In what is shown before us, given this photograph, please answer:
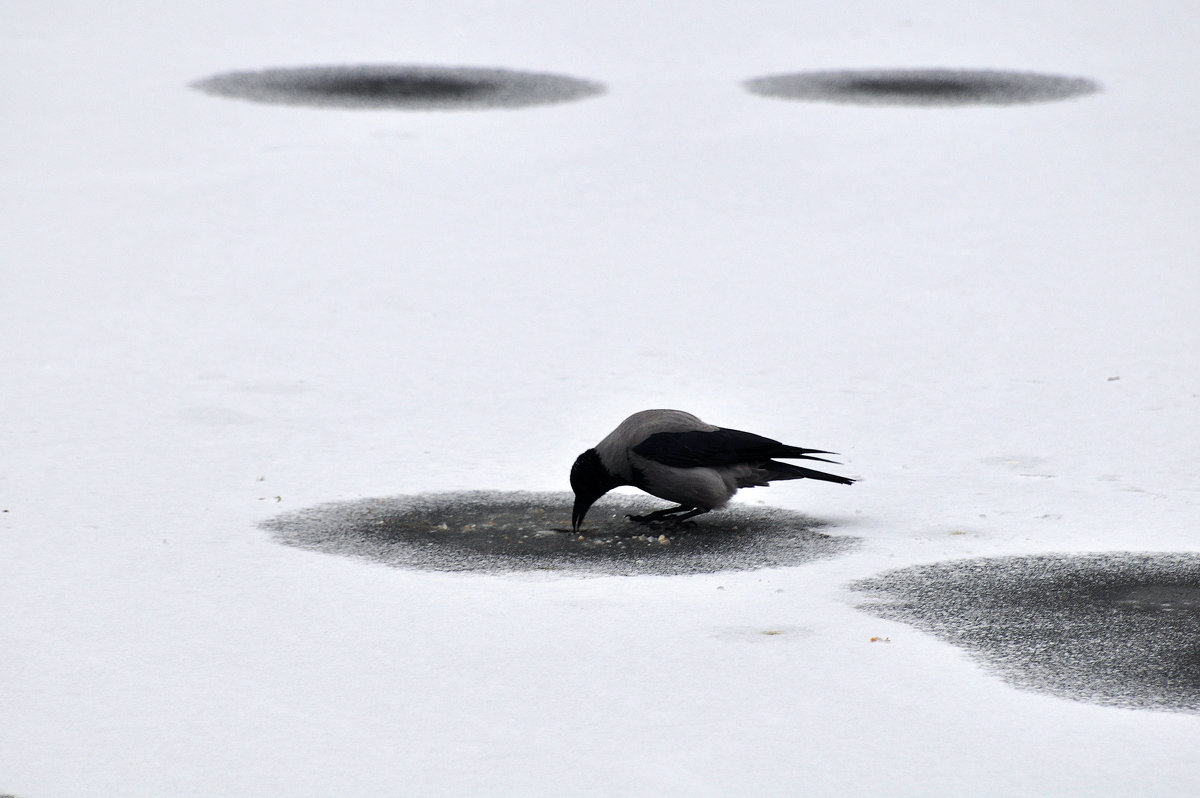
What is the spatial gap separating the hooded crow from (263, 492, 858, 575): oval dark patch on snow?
0.42 feet

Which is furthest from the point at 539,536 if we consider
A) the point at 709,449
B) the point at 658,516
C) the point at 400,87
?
the point at 400,87

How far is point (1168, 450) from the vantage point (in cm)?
632

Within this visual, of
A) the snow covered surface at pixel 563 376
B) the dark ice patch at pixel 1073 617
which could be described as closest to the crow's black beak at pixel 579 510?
the snow covered surface at pixel 563 376

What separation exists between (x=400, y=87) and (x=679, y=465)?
8.87m

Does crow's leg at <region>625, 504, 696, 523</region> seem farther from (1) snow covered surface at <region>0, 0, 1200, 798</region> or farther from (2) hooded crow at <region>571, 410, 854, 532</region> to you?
(1) snow covered surface at <region>0, 0, 1200, 798</region>

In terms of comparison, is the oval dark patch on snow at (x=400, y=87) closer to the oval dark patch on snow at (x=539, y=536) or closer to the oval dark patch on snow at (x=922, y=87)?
the oval dark patch on snow at (x=922, y=87)

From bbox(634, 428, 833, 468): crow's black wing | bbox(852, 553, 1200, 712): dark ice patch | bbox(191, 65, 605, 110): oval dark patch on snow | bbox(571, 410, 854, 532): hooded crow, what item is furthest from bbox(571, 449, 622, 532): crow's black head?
bbox(191, 65, 605, 110): oval dark patch on snow

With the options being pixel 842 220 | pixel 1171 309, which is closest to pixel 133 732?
pixel 1171 309

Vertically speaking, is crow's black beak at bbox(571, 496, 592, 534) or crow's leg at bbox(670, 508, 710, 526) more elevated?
crow's black beak at bbox(571, 496, 592, 534)

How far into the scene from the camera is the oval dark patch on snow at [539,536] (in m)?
5.18

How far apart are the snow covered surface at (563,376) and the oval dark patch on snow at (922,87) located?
0.31 metres

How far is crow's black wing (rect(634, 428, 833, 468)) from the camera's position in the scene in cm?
553

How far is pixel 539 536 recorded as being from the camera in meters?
5.45

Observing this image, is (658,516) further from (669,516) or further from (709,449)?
(709,449)
